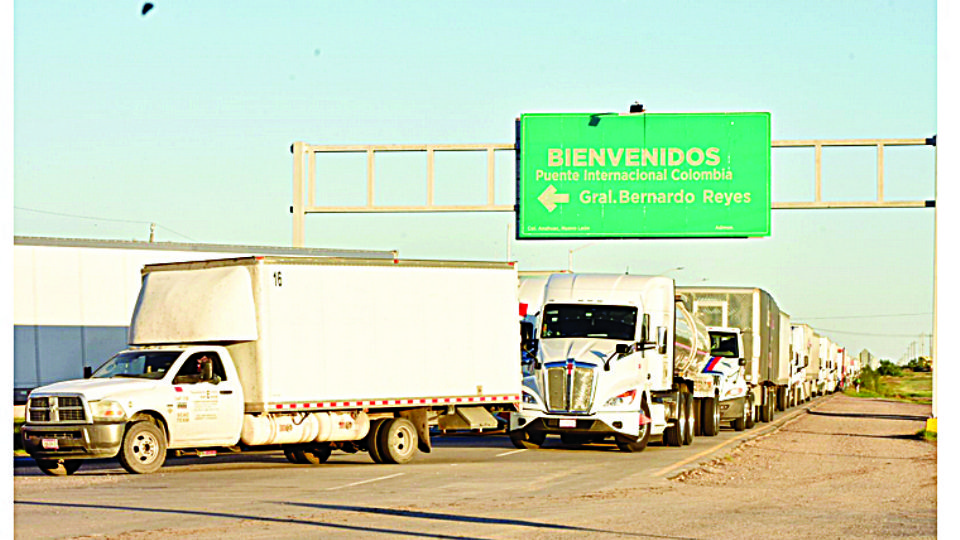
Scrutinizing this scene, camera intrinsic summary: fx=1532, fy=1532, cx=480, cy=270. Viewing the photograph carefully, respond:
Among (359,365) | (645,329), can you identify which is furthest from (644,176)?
(359,365)

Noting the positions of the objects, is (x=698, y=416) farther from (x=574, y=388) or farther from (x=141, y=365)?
(x=141, y=365)

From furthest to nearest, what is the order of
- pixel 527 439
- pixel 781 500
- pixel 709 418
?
1. pixel 709 418
2. pixel 527 439
3. pixel 781 500

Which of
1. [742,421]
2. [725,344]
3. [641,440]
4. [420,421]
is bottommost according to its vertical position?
[742,421]

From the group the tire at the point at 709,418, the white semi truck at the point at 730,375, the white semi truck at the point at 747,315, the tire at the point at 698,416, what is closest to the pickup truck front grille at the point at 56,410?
the tire at the point at 698,416

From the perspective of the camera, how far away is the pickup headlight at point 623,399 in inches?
1095

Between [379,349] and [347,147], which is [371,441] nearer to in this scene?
[379,349]

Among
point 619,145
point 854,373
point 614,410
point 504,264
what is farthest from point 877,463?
point 854,373

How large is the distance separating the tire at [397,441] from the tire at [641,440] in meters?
4.67

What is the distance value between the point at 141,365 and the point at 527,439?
30.5 ft

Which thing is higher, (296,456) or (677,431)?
(296,456)

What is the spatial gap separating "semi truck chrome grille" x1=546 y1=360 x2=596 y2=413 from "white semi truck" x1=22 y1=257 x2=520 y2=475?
5.33 ft

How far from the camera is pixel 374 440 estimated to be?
2500 cm

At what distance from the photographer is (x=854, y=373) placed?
155125mm

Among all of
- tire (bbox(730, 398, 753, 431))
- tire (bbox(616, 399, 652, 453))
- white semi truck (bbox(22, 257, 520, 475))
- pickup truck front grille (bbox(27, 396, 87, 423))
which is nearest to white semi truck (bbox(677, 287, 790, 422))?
tire (bbox(730, 398, 753, 431))
